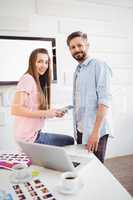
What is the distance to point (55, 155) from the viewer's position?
105 cm

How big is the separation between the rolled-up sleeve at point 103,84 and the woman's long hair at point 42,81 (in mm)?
667

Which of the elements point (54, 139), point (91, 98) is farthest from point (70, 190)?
point (54, 139)

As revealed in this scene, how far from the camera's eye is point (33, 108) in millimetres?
1896

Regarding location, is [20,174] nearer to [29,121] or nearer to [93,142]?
[93,142]

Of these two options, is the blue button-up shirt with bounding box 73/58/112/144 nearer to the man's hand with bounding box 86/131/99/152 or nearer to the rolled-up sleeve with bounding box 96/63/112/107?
the rolled-up sleeve with bounding box 96/63/112/107

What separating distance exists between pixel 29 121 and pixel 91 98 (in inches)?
24.6

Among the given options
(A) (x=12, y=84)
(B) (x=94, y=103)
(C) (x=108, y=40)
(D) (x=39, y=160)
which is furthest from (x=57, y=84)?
(D) (x=39, y=160)

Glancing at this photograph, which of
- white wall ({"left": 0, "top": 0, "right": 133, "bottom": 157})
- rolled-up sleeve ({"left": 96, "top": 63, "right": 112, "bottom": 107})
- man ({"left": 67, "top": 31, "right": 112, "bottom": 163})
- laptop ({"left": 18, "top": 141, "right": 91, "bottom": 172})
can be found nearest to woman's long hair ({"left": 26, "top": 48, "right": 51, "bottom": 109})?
white wall ({"left": 0, "top": 0, "right": 133, "bottom": 157})

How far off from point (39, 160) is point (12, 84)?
1375 mm

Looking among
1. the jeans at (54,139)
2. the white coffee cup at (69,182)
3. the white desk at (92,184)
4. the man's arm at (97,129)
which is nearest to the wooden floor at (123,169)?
the jeans at (54,139)

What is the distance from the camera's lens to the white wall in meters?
2.39

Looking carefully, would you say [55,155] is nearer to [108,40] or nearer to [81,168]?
[81,168]

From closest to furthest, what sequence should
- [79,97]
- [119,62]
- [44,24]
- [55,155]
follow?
[55,155]
[79,97]
[44,24]
[119,62]

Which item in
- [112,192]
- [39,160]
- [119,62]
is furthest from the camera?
[119,62]
